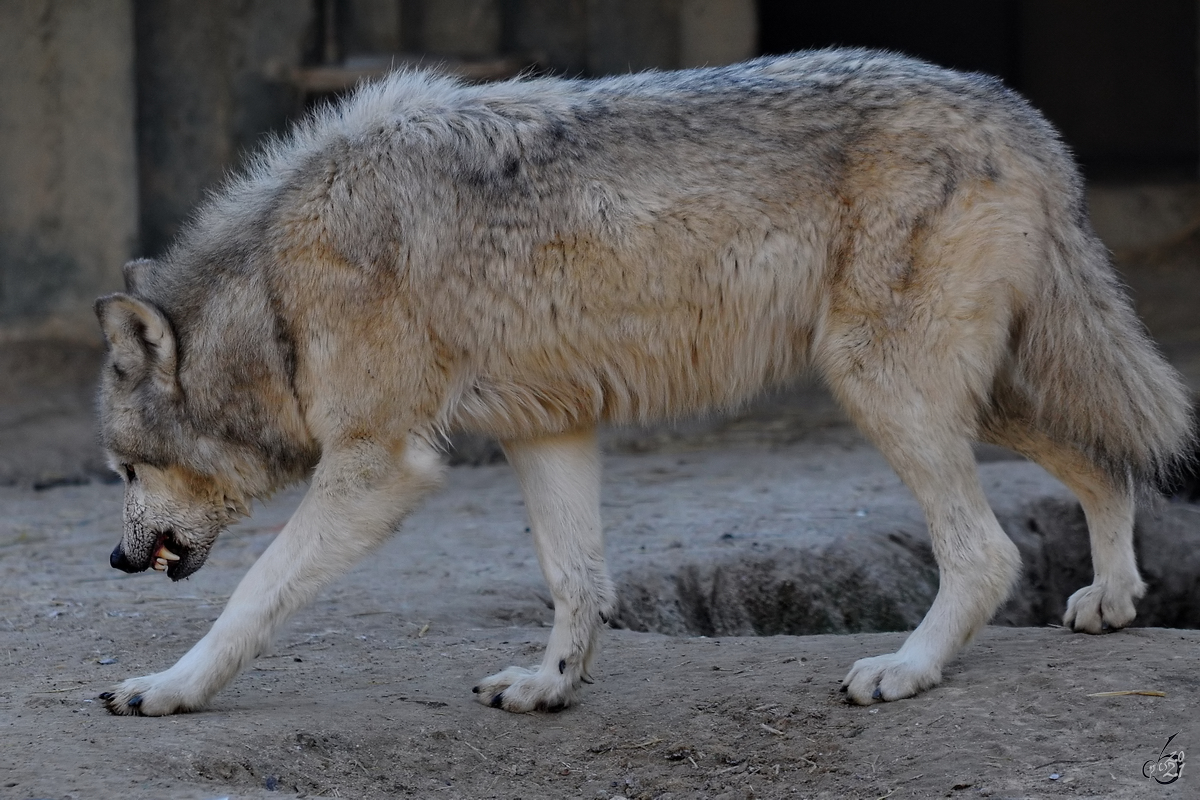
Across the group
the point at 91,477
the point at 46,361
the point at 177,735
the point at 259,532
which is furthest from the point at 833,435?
the point at 177,735

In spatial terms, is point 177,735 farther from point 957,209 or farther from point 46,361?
point 46,361

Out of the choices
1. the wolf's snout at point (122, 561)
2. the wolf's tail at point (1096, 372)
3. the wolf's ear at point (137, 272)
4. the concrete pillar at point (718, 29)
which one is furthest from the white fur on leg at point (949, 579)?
the concrete pillar at point (718, 29)

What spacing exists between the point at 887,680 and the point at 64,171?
255 inches

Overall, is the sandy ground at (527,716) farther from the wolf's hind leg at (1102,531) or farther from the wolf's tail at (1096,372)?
the wolf's tail at (1096,372)

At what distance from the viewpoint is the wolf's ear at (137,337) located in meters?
3.85

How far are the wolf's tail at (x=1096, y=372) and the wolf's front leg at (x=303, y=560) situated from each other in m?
1.74

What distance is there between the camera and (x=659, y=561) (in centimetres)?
546

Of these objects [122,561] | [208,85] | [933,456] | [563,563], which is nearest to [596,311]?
[563,563]

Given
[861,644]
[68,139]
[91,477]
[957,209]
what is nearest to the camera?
[957,209]

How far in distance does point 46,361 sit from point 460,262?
17.9ft

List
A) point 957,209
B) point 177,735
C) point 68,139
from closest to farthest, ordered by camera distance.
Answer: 1. point 177,735
2. point 957,209
3. point 68,139

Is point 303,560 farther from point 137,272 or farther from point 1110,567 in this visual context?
point 1110,567

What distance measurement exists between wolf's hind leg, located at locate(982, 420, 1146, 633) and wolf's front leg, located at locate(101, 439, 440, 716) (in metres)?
1.87

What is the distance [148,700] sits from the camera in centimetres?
352
